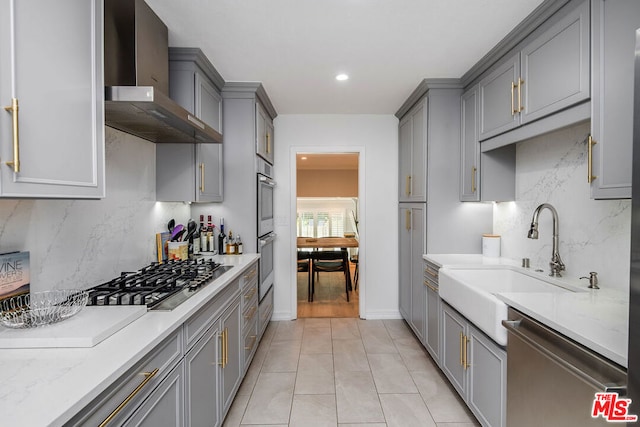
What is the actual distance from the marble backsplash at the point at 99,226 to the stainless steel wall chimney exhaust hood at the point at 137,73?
12.1 inches

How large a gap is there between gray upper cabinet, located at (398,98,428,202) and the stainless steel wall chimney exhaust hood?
1967 millimetres

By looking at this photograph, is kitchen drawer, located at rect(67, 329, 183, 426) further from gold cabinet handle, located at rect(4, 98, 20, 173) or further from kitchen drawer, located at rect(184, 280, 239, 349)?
gold cabinet handle, located at rect(4, 98, 20, 173)

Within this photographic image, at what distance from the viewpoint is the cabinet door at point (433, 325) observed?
260 centimetres

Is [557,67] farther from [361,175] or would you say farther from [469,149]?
[361,175]

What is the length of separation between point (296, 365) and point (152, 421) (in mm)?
1802

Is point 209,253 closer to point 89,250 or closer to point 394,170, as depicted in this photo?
point 89,250

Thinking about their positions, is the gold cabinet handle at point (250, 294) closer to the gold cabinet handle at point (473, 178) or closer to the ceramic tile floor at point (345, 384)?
the ceramic tile floor at point (345, 384)

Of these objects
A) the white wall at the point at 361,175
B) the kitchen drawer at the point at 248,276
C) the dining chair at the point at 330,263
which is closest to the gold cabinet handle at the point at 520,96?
the white wall at the point at 361,175

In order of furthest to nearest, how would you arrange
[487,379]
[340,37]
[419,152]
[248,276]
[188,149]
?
[419,152], [248,276], [188,149], [340,37], [487,379]

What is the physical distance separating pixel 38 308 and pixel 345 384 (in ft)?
6.71

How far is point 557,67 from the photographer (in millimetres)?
1738

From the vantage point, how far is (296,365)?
281 centimetres

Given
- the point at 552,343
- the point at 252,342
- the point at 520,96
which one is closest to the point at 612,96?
the point at 520,96

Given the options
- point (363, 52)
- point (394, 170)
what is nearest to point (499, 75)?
point (363, 52)
